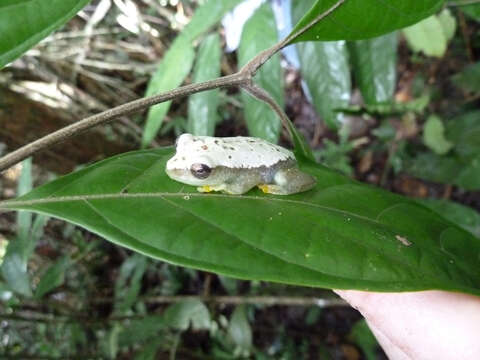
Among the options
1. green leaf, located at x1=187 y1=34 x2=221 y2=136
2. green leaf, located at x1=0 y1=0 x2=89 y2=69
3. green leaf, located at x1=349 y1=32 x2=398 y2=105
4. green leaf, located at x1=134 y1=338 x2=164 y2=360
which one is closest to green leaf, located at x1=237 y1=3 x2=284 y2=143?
green leaf, located at x1=187 y1=34 x2=221 y2=136

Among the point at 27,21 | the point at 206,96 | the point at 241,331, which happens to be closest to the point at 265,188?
the point at 27,21

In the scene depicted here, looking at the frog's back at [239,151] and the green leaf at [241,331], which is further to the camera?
the green leaf at [241,331]

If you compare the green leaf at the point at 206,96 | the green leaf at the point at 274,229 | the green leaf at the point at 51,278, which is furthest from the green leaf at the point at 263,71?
the green leaf at the point at 51,278

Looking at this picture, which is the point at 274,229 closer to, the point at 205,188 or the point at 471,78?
the point at 205,188

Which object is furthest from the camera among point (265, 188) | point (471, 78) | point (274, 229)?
point (471, 78)

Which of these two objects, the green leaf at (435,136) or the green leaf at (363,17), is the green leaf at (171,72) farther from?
the green leaf at (435,136)

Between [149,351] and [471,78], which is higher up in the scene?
[471,78]

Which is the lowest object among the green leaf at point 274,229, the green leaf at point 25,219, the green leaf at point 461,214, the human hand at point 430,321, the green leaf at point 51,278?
the green leaf at point 51,278
